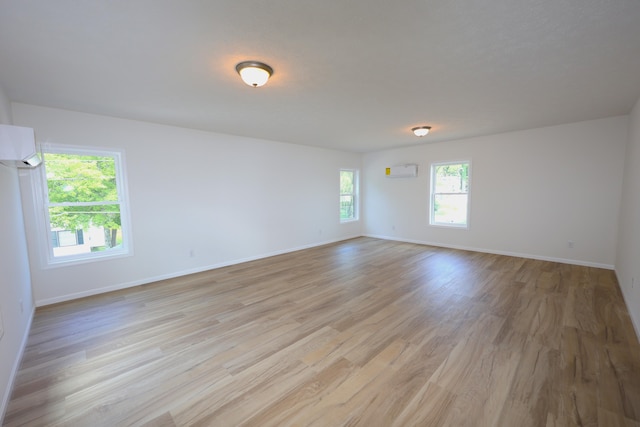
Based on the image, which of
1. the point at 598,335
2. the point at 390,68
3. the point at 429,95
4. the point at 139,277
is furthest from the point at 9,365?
the point at 598,335

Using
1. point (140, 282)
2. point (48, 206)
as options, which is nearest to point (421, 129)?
point (140, 282)

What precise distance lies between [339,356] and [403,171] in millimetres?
5337

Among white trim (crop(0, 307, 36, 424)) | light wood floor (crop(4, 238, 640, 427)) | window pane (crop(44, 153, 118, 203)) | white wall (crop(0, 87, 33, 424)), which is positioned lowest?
light wood floor (crop(4, 238, 640, 427))

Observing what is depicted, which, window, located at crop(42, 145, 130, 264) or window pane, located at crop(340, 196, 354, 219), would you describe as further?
window pane, located at crop(340, 196, 354, 219)

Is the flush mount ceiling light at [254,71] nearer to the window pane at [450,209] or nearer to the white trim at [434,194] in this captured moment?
the white trim at [434,194]

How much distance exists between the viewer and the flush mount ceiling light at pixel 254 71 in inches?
88.6

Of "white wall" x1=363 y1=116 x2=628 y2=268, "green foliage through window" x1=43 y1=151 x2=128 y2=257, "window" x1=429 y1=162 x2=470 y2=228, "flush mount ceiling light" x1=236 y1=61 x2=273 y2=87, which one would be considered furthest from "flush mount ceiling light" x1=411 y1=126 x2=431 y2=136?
"green foliage through window" x1=43 y1=151 x2=128 y2=257

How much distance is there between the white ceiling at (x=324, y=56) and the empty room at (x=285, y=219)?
0.08ft

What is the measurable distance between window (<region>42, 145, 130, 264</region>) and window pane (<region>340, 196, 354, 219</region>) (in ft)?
16.7

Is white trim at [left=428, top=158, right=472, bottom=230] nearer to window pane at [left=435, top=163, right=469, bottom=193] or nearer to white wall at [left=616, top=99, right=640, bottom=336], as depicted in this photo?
window pane at [left=435, top=163, right=469, bottom=193]

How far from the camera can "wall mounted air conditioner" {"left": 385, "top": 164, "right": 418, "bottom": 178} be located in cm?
650

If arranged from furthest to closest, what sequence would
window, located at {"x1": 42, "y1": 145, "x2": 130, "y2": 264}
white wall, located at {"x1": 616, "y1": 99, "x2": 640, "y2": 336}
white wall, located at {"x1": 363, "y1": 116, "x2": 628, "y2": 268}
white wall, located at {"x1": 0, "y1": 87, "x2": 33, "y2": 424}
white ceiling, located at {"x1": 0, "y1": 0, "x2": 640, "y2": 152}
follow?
white wall, located at {"x1": 363, "y1": 116, "x2": 628, "y2": 268}, window, located at {"x1": 42, "y1": 145, "x2": 130, "y2": 264}, white wall, located at {"x1": 616, "y1": 99, "x2": 640, "y2": 336}, white wall, located at {"x1": 0, "y1": 87, "x2": 33, "y2": 424}, white ceiling, located at {"x1": 0, "y1": 0, "x2": 640, "y2": 152}

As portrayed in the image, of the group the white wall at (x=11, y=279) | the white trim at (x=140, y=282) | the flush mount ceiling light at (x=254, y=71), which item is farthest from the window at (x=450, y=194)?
the white wall at (x=11, y=279)

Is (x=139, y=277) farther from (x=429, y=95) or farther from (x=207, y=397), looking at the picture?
(x=429, y=95)
